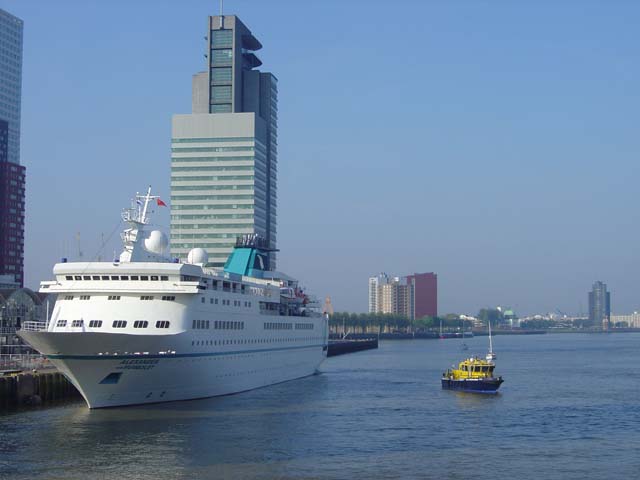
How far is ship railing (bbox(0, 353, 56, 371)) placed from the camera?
67562 millimetres

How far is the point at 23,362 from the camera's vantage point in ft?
234

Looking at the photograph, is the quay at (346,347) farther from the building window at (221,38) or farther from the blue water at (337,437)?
the blue water at (337,437)

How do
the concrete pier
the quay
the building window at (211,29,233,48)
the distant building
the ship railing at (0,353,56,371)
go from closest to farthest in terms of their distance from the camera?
the concrete pier < the ship railing at (0,353,56,371) < the distant building < the quay < the building window at (211,29,233,48)

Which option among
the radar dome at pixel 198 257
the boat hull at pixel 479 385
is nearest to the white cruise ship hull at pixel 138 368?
the radar dome at pixel 198 257

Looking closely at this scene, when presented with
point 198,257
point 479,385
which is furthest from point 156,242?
point 479,385

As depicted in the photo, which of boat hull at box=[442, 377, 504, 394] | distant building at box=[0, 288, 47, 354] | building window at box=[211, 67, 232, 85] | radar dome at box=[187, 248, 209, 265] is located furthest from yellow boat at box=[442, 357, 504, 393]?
building window at box=[211, 67, 232, 85]

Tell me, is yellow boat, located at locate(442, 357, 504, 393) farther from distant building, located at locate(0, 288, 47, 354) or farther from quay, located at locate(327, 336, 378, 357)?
quay, located at locate(327, 336, 378, 357)

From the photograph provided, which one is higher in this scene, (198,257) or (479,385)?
(198,257)

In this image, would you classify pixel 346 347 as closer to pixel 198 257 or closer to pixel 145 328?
pixel 198 257

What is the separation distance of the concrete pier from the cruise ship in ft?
14.6

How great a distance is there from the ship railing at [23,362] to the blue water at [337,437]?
47.1 feet

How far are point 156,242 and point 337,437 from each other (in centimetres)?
2220

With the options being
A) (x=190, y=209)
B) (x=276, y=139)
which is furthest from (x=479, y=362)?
(x=276, y=139)

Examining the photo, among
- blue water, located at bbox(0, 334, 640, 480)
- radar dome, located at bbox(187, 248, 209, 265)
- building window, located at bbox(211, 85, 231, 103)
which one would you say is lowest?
blue water, located at bbox(0, 334, 640, 480)
